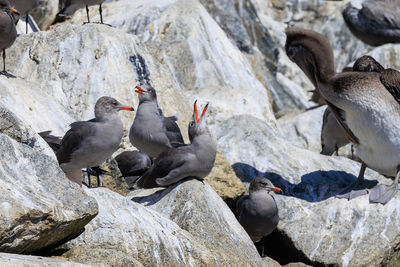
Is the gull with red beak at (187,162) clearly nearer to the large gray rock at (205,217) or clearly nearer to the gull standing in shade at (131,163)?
the large gray rock at (205,217)

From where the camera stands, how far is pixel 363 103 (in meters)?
9.12

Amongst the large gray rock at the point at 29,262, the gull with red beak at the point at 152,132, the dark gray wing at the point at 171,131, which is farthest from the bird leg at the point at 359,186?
the large gray rock at the point at 29,262

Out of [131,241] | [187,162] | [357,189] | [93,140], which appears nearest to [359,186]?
[357,189]

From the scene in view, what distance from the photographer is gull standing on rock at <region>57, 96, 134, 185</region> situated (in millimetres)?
7516

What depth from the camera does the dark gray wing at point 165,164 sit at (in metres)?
7.53

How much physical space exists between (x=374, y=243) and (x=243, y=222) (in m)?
1.52

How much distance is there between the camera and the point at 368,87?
9.12 meters

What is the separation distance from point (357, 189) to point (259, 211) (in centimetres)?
196

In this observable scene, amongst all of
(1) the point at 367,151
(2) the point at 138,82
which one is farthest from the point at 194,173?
(2) the point at 138,82

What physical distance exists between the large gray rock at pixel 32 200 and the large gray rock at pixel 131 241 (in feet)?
0.66

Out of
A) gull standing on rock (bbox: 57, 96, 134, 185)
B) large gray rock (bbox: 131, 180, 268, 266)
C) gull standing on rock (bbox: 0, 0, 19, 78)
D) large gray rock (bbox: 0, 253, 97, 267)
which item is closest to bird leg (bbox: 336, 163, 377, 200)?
large gray rock (bbox: 131, 180, 268, 266)

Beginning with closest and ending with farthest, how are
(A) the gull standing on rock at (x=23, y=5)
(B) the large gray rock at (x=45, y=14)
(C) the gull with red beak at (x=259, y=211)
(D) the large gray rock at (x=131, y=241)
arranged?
(D) the large gray rock at (x=131, y=241), (C) the gull with red beak at (x=259, y=211), (A) the gull standing on rock at (x=23, y=5), (B) the large gray rock at (x=45, y=14)

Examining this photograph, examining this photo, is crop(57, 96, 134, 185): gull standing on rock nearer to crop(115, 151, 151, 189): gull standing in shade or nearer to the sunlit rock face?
the sunlit rock face

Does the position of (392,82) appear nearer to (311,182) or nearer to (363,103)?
(363,103)
